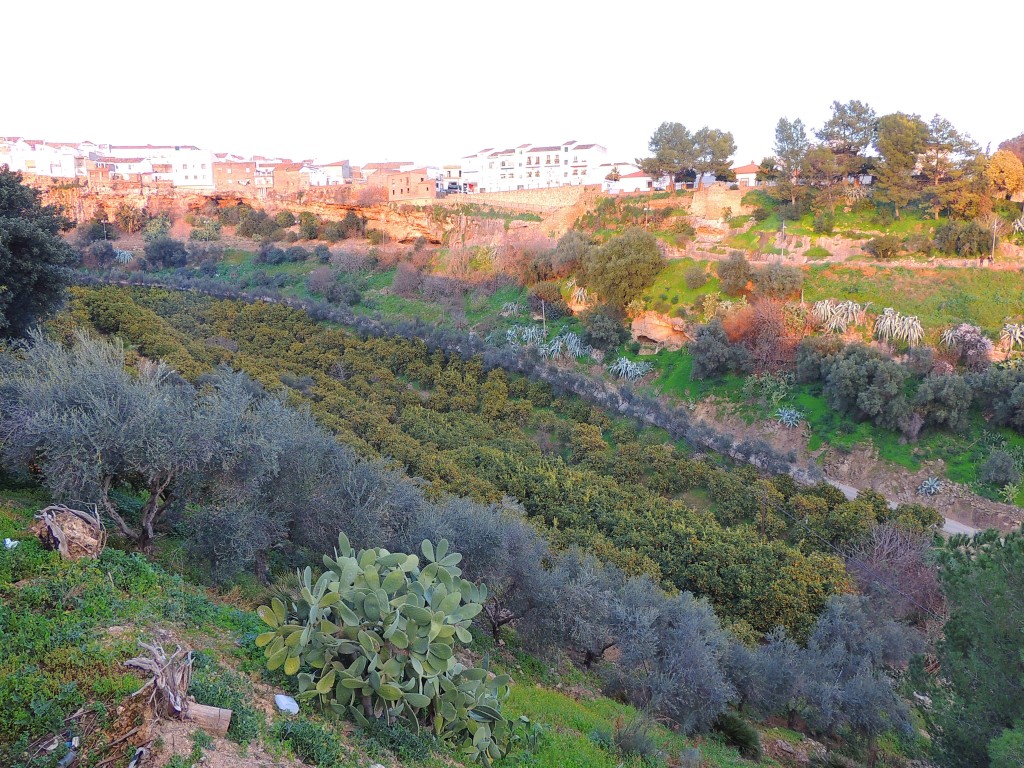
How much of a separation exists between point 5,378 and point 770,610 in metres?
15.0

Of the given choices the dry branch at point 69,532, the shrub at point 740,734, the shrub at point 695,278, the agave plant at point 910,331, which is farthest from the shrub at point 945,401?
the dry branch at point 69,532

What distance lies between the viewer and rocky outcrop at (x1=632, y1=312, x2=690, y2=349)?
3139 centimetres

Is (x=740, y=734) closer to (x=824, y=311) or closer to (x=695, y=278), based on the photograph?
(x=824, y=311)

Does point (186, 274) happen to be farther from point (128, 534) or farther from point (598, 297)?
point (128, 534)

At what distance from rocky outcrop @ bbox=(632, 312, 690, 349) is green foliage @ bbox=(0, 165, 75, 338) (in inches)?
915

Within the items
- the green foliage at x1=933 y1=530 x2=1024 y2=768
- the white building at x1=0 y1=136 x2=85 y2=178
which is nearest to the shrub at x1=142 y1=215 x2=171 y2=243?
the white building at x1=0 y1=136 x2=85 y2=178

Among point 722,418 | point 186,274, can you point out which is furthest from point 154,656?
point 186,274

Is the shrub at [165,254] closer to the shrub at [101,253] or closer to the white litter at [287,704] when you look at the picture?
the shrub at [101,253]

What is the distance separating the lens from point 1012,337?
78.9ft

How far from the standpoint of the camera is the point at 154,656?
5039mm

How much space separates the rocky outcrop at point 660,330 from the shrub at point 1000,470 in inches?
507

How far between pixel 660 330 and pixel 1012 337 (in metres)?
13.3

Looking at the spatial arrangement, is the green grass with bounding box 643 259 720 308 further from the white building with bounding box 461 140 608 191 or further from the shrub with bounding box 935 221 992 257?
the white building with bounding box 461 140 608 191

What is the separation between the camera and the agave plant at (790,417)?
82.6 ft
